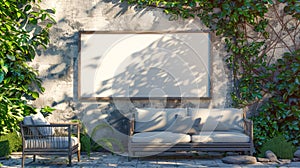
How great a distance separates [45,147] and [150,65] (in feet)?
7.73

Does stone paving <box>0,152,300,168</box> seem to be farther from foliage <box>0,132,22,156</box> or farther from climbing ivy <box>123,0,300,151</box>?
climbing ivy <box>123,0,300,151</box>

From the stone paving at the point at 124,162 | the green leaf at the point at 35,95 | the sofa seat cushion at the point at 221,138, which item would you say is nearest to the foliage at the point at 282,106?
the sofa seat cushion at the point at 221,138

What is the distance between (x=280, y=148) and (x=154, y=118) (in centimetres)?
196

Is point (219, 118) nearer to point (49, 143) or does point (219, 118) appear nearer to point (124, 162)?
point (124, 162)

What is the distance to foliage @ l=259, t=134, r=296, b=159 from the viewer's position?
6.78 m

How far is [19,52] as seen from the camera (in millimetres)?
7734

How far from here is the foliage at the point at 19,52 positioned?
7.39 m

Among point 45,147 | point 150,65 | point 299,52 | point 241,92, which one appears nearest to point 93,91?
point 150,65

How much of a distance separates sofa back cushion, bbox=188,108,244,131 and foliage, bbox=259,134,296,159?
46cm

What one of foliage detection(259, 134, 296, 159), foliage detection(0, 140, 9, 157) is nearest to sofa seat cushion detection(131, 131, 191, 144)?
foliage detection(259, 134, 296, 159)

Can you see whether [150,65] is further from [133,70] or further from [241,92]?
[241,92]

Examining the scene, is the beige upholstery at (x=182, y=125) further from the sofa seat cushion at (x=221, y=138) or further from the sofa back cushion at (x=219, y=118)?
the sofa seat cushion at (x=221, y=138)

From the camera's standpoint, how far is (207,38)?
7680 millimetres

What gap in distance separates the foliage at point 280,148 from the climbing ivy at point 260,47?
0.48 meters
